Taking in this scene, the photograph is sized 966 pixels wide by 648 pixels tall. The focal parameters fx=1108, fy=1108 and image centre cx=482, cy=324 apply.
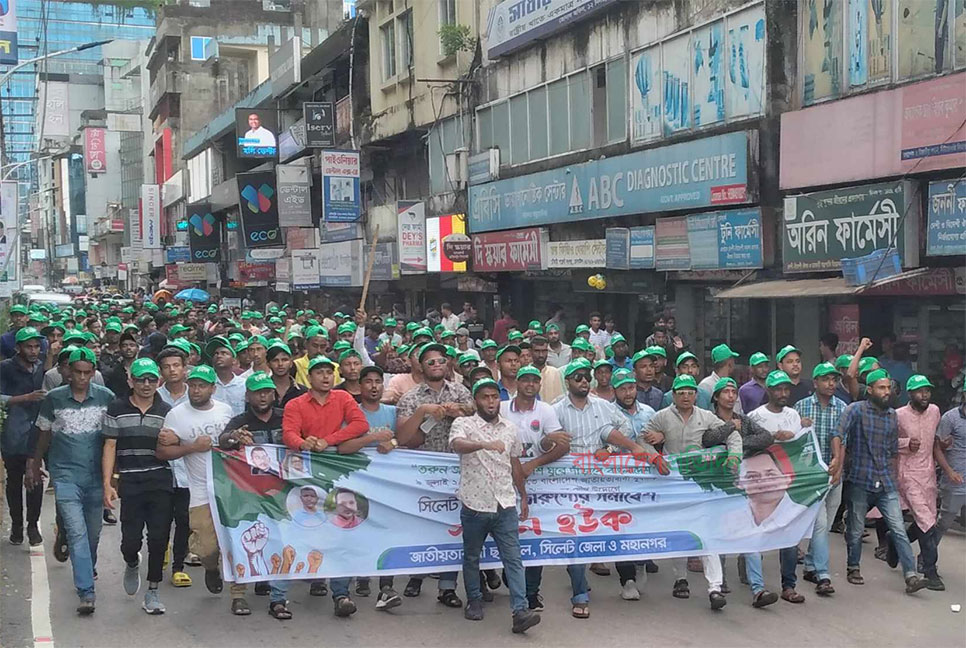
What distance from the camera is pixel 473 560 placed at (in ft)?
23.8

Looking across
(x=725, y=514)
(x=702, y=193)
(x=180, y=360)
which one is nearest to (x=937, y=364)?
(x=702, y=193)

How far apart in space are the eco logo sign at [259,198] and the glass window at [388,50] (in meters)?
9.53

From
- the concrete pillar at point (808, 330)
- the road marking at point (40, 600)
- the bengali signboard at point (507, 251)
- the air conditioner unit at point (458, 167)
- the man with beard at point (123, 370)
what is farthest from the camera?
the air conditioner unit at point (458, 167)

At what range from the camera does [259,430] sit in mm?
7492

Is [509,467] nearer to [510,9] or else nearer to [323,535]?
[323,535]

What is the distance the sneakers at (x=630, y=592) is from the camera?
25.7ft

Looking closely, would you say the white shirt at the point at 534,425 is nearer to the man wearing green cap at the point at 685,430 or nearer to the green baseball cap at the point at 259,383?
the man wearing green cap at the point at 685,430

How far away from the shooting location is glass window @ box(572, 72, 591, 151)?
69.2 ft

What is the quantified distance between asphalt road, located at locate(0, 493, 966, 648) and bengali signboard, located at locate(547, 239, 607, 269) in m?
12.7

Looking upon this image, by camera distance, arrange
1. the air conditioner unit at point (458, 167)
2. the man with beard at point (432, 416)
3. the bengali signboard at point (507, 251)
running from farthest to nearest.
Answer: the air conditioner unit at point (458, 167)
the bengali signboard at point (507, 251)
the man with beard at point (432, 416)

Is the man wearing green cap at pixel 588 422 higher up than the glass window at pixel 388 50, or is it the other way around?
the glass window at pixel 388 50

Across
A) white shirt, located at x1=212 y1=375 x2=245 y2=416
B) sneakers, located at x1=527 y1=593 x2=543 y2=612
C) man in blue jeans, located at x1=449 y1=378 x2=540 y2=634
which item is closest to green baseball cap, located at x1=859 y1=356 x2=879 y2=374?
sneakers, located at x1=527 y1=593 x2=543 y2=612

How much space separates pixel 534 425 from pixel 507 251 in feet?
56.8

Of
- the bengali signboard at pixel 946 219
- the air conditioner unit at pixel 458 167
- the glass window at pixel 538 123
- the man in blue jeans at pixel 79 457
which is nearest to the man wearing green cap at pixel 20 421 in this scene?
the man in blue jeans at pixel 79 457
